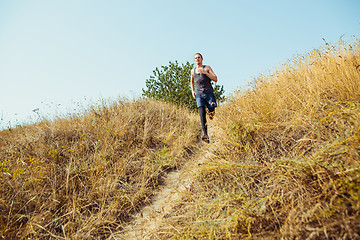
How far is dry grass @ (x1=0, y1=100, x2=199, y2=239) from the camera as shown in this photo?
2697mm

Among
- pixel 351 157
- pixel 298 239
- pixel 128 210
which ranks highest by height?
pixel 351 157

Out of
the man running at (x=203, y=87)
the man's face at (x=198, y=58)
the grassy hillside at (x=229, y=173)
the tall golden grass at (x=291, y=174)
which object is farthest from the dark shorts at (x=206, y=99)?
the tall golden grass at (x=291, y=174)

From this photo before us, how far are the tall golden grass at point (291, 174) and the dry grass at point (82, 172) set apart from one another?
1.23 meters

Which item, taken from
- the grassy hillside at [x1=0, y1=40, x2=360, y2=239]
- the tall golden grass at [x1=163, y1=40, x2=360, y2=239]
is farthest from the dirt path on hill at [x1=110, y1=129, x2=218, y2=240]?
the tall golden grass at [x1=163, y1=40, x2=360, y2=239]

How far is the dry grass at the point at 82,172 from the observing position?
8.85 ft

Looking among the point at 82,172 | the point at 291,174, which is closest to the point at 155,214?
the point at 82,172

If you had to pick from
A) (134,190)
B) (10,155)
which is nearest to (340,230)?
(134,190)

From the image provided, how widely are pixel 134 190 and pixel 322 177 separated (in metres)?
2.89

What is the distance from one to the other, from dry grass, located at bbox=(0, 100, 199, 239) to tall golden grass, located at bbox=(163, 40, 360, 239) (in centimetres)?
123

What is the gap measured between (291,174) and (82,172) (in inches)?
138

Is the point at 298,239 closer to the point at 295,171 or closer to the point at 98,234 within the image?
the point at 295,171

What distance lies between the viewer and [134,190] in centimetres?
345

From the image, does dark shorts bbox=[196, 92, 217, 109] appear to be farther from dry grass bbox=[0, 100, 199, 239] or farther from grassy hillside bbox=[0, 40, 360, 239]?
dry grass bbox=[0, 100, 199, 239]

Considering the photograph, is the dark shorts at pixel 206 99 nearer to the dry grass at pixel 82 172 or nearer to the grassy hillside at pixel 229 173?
the grassy hillside at pixel 229 173
